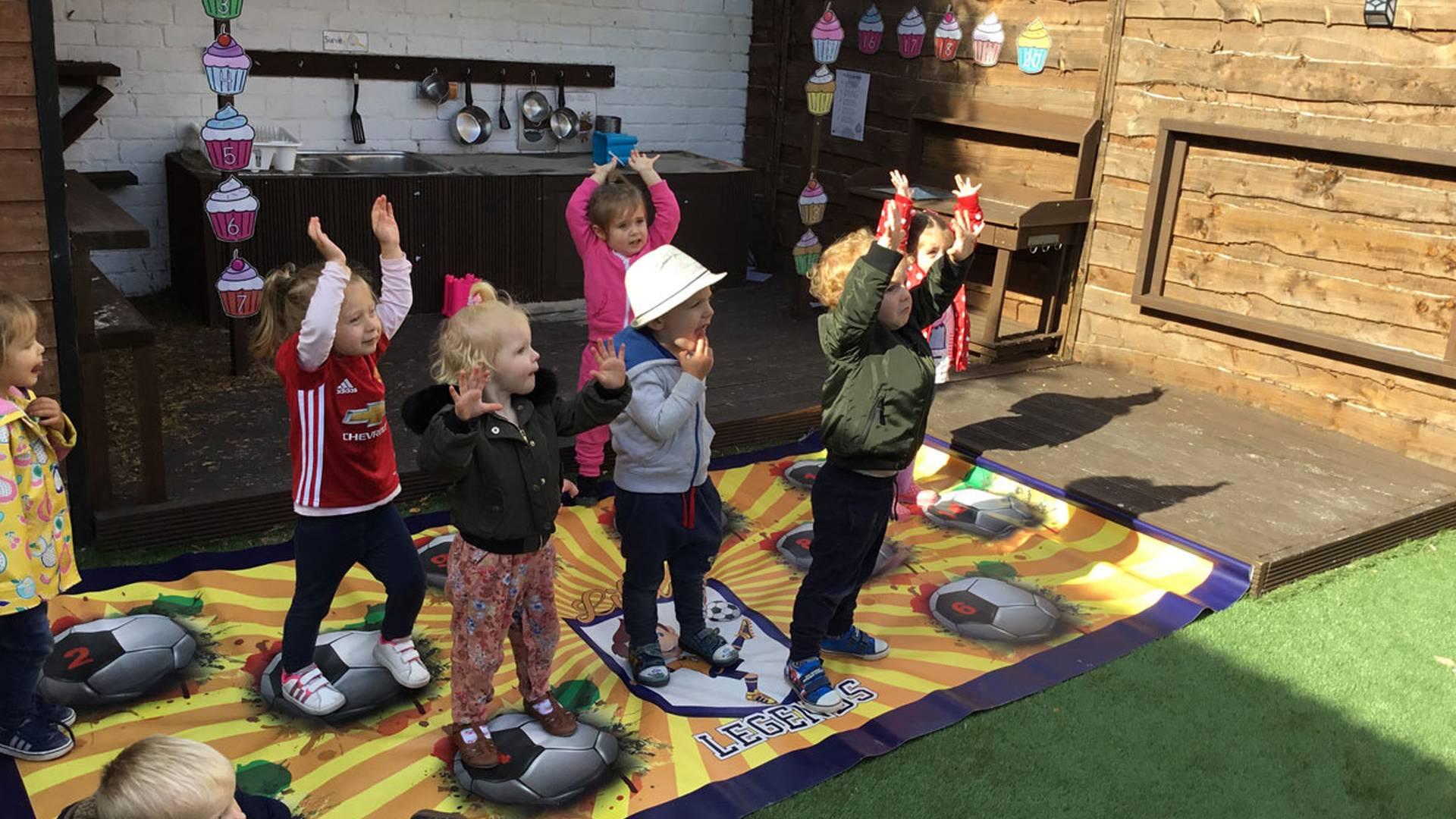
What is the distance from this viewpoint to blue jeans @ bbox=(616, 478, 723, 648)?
3.40m

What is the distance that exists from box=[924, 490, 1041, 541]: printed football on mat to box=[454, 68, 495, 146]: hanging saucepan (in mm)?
4438

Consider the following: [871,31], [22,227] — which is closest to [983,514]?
[22,227]

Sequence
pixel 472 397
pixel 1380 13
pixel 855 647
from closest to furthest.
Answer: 1. pixel 472 397
2. pixel 855 647
3. pixel 1380 13

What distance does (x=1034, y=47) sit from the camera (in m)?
6.97

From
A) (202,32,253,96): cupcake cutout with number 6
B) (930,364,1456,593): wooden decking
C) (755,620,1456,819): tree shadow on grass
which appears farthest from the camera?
(202,32,253,96): cupcake cutout with number 6

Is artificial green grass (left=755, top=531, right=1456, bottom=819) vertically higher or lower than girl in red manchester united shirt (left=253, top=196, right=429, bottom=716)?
lower

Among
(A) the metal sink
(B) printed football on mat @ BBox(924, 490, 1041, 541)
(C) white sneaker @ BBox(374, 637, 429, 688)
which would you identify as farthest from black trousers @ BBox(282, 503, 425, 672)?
(A) the metal sink

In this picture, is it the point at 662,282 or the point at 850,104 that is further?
the point at 850,104

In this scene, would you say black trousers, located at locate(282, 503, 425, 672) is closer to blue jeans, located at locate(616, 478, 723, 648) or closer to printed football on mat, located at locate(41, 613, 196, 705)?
printed football on mat, located at locate(41, 613, 196, 705)

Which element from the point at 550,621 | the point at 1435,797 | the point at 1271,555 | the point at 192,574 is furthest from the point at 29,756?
the point at 1271,555

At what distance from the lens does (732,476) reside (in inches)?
209

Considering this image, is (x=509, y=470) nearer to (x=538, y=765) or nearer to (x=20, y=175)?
(x=538, y=765)

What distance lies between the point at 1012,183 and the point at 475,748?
18.0ft

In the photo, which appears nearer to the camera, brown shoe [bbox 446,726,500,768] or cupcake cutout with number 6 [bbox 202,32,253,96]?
brown shoe [bbox 446,726,500,768]
